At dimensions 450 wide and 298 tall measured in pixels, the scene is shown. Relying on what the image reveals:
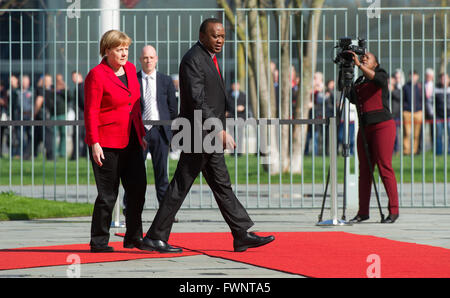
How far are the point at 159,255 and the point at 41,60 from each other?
5975 mm

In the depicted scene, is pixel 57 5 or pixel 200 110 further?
pixel 57 5

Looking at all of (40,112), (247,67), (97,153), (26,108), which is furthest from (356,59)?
(40,112)

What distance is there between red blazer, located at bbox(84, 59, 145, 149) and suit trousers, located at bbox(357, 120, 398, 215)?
340 centimetres

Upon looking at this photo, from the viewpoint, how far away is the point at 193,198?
14.5m

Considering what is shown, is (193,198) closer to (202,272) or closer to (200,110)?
(200,110)

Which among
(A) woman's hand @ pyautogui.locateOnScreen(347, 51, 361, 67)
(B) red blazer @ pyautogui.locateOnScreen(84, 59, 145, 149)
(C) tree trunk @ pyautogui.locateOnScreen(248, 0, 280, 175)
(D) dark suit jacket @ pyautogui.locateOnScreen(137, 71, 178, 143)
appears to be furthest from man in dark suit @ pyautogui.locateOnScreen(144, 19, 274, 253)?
(C) tree trunk @ pyautogui.locateOnScreen(248, 0, 280, 175)

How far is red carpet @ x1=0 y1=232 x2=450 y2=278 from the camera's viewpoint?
7079mm

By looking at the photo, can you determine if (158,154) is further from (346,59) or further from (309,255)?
(309,255)

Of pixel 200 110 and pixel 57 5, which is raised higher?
pixel 57 5

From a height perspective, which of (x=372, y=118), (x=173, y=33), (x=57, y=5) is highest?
(x=57, y=5)

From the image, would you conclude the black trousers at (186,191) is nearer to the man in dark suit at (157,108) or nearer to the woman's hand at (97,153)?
Result: the woman's hand at (97,153)

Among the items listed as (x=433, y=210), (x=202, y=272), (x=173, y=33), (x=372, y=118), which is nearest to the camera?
(x=202, y=272)
